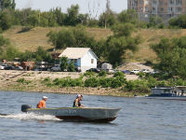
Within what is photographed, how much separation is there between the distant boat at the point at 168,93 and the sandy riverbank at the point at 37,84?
6029 mm

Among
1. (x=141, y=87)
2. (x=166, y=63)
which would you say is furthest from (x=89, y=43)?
(x=141, y=87)

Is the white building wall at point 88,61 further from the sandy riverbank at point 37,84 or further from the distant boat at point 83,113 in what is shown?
the distant boat at point 83,113

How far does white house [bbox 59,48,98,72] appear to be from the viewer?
12975 cm

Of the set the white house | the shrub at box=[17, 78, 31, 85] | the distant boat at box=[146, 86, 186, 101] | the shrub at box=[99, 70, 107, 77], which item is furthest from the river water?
the white house

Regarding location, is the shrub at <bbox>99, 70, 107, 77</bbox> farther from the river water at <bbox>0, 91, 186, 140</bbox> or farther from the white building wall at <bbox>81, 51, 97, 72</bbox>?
the river water at <bbox>0, 91, 186, 140</bbox>

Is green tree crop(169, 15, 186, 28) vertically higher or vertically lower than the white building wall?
higher

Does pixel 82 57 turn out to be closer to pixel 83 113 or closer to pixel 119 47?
pixel 119 47

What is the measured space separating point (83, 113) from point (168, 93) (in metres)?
47.0

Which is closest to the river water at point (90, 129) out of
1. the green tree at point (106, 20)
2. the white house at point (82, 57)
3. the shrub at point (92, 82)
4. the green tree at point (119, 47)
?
the shrub at point (92, 82)

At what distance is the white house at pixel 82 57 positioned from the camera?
12975 cm

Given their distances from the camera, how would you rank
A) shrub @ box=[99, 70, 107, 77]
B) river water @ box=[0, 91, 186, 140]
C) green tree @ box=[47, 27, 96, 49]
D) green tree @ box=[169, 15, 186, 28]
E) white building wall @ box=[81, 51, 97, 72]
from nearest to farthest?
river water @ box=[0, 91, 186, 140]
shrub @ box=[99, 70, 107, 77]
white building wall @ box=[81, 51, 97, 72]
green tree @ box=[47, 27, 96, 49]
green tree @ box=[169, 15, 186, 28]

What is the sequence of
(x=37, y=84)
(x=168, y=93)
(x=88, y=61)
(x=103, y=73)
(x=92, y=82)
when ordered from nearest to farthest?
(x=168, y=93) < (x=92, y=82) < (x=37, y=84) < (x=103, y=73) < (x=88, y=61)

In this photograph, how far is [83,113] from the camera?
162ft

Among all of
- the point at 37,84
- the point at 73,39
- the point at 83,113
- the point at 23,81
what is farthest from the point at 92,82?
the point at 83,113
